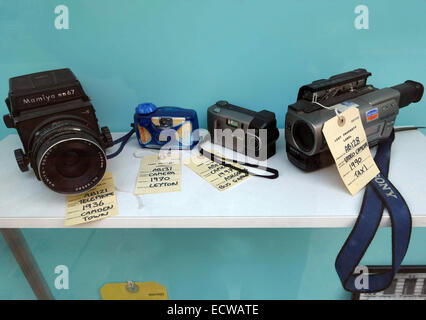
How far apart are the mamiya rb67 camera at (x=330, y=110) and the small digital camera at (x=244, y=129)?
0.04 m

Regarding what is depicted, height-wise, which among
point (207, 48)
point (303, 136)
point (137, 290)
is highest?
point (207, 48)

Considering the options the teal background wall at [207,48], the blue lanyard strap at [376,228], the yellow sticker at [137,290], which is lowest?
the yellow sticker at [137,290]

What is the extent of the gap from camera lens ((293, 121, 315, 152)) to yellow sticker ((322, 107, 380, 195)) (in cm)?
3

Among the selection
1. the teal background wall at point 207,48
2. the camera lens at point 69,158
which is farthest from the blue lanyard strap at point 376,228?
the camera lens at point 69,158

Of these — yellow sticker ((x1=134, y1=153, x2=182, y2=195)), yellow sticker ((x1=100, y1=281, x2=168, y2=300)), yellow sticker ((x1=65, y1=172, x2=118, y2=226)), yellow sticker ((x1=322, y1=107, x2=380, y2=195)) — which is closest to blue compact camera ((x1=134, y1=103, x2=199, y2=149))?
yellow sticker ((x1=134, y1=153, x2=182, y2=195))

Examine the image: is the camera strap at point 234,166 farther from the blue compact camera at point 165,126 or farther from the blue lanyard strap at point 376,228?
the blue lanyard strap at point 376,228

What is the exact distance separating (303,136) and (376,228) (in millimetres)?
188

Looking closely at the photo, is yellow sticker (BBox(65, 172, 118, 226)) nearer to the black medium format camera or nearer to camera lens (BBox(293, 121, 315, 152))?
the black medium format camera

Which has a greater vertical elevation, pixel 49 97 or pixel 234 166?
pixel 49 97

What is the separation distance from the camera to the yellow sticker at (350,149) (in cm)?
48

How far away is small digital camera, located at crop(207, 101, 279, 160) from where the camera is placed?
0.57 m

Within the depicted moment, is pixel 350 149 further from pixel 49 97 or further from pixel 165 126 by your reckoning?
pixel 49 97

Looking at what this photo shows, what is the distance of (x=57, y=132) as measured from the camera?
47 centimetres

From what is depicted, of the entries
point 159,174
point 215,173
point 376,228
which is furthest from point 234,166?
point 376,228
